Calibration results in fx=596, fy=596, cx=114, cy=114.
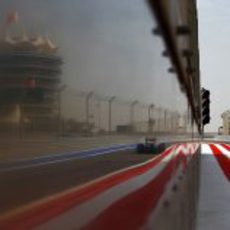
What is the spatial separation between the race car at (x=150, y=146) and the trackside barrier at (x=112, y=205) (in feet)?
0.09

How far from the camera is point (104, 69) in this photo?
1.00m

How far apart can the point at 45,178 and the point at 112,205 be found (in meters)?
0.38

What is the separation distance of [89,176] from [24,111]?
320mm

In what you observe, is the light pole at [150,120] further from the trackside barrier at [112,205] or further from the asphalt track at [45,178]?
the asphalt track at [45,178]

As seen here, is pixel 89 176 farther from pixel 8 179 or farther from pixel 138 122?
pixel 138 122

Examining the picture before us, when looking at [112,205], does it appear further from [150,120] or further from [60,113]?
[150,120]

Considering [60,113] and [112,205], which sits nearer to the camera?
[60,113]

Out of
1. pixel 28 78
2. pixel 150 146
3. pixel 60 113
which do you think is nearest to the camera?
pixel 28 78

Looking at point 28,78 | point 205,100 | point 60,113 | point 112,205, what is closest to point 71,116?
point 60,113

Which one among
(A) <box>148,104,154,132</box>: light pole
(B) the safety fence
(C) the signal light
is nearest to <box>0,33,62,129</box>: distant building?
(B) the safety fence

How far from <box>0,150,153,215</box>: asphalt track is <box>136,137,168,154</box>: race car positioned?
460 millimetres

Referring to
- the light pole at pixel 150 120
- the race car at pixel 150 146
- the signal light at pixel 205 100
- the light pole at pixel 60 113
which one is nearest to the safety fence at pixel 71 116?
the light pole at pixel 60 113

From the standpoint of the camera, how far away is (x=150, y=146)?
176cm

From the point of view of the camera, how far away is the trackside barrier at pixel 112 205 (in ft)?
2.27
